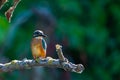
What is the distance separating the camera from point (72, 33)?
12.4ft

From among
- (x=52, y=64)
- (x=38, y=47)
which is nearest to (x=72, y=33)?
(x=38, y=47)

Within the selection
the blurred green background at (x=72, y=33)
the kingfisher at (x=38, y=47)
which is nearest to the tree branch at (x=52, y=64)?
the kingfisher at (x=38, y=47)

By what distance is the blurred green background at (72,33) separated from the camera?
3.65 meters

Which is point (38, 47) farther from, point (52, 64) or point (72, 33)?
point (72, 33)

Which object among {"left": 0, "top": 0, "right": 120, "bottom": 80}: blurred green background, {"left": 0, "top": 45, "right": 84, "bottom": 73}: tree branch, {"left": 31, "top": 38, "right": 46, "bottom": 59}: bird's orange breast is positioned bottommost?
{"left": 0, "top": 45, "right": 84, "bottom": 73}: tree branch

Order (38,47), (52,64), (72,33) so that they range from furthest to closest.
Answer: (72,33) < (38,47) < (52,64)

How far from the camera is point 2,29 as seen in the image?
3.42 metres

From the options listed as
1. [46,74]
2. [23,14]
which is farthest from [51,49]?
[23,14]

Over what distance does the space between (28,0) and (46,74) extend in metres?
0.60

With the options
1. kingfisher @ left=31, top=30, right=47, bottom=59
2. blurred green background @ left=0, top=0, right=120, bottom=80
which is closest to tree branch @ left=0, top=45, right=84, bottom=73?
kingfisher @ left=31, top=30, right=47, bottom=59

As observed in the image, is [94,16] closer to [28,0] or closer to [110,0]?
Result: [110,0]

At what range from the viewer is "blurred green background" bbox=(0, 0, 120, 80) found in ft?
12.0

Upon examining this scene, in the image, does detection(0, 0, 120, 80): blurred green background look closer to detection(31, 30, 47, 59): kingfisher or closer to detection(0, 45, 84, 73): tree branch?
detection(31, 30, 47, 59): kingfisher

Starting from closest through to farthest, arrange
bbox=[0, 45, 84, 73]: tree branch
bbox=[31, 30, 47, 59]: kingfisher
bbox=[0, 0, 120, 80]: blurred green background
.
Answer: bbox=[0, 45, 84, 73]: tree branch, bbox=[31, 30, 47, 59]: kingfisher, bbox=[0, 0, 120, 80]: blurred green background
